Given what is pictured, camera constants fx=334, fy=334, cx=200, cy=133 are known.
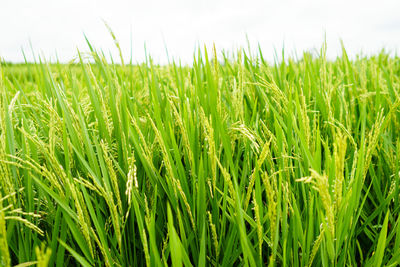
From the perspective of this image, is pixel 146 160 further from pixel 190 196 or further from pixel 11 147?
pixel 11 147

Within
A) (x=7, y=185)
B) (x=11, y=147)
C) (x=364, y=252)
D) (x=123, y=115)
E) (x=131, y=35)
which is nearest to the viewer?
(x=7, y=185)

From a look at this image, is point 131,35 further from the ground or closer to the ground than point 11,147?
further from the ground

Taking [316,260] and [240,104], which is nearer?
[316,260]

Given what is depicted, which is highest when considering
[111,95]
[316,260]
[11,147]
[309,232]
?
[111,95]

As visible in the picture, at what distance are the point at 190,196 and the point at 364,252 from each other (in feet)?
2.28

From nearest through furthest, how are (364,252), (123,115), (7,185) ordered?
(7,185)
(123,115)
(364,252)

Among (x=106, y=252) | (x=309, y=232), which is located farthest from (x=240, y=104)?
(x=106, y=252)

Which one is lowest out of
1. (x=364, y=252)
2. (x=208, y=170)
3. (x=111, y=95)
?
(x=364, y=252)

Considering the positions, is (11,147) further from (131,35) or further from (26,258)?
(131,35)

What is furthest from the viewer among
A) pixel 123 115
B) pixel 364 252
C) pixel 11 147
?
pixel 364 252

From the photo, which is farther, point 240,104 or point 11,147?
point 240,104

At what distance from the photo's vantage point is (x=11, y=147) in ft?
3.09

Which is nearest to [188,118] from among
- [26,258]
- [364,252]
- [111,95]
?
[111,95]

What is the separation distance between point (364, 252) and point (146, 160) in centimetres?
85
